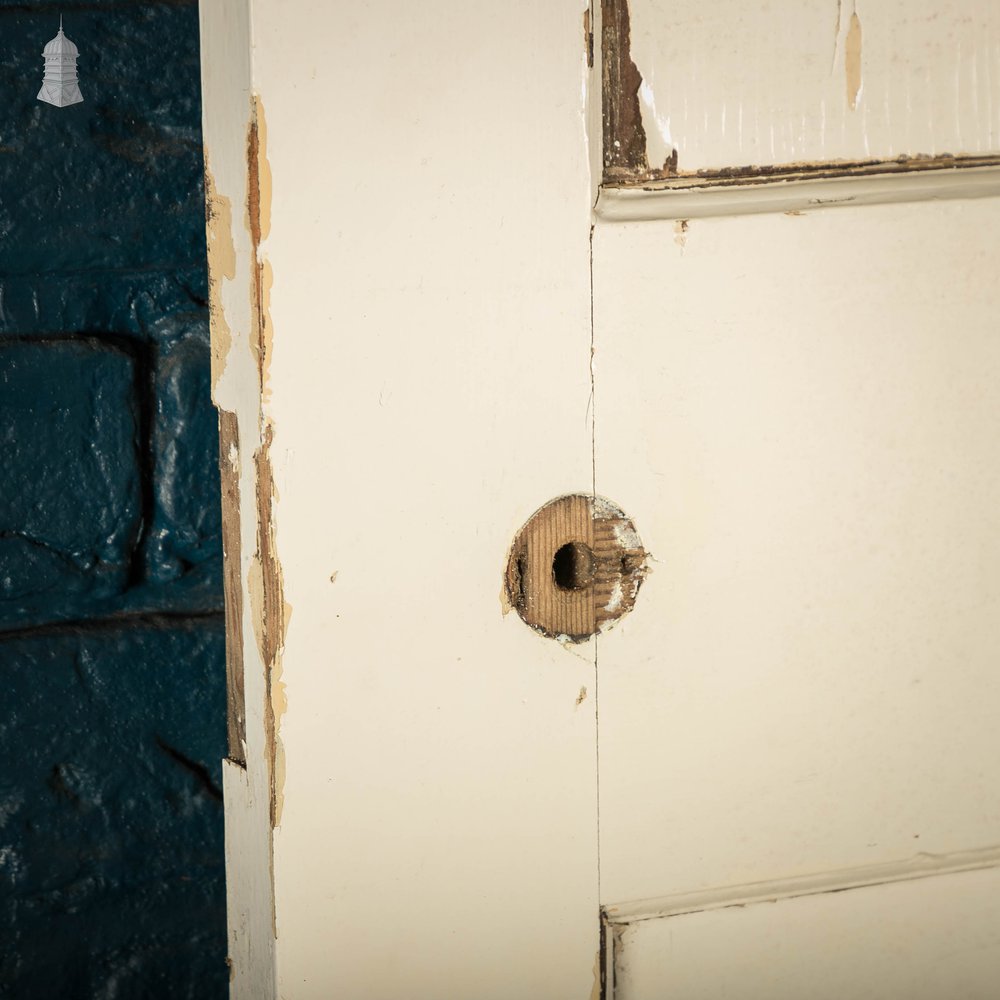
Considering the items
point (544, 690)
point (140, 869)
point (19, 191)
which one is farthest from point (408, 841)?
point (19, 191)

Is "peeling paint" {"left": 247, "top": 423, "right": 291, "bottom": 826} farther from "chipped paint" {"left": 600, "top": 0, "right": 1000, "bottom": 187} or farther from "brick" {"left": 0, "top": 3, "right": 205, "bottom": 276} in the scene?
"brick" {"left": 0, "top": 3, "right": 205, "bottom": 276}

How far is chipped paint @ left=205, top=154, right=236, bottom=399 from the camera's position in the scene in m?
0.53

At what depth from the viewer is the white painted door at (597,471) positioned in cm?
52

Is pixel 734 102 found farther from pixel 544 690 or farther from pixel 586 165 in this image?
pixel 544 690

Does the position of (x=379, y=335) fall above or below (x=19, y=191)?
below

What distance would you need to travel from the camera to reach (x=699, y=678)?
1.91 ft

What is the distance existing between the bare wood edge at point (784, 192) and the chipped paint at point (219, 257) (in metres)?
0.20

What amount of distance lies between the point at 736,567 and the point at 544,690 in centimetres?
13

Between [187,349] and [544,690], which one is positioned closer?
[544,690]

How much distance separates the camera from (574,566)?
0.57 metres

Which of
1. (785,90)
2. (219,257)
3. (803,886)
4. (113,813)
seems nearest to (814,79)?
(785,90)

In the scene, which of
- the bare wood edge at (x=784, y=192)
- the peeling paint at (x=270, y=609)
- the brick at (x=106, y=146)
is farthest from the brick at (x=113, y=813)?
the bare wood edge at (x=784, y=192)

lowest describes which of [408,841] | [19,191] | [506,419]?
[408,841]

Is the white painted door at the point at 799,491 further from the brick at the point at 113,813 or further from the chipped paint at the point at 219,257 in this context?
the brick at the point at 113,813
